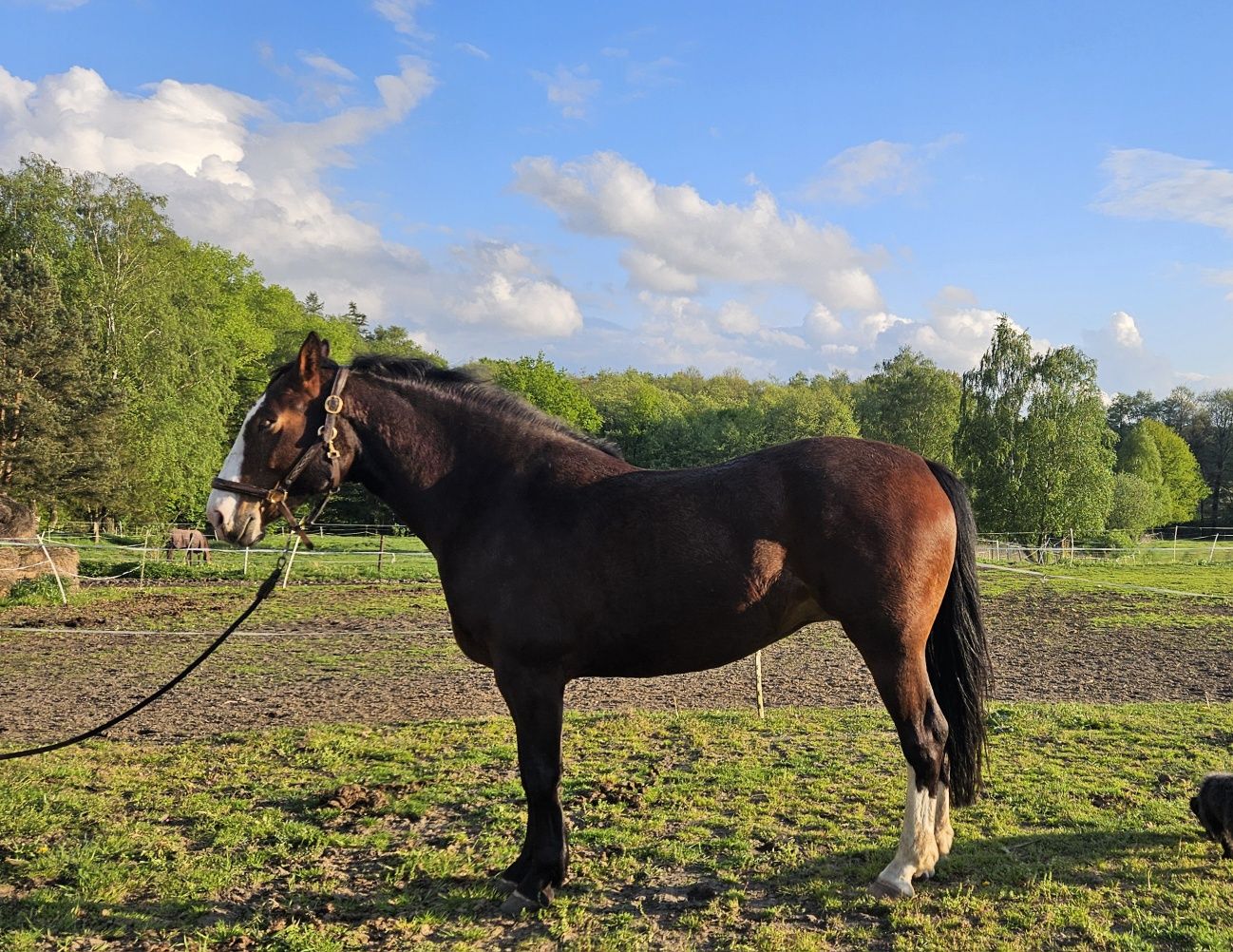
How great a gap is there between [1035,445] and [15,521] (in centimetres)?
3311

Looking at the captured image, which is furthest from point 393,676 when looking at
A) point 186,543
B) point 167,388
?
point 167,388

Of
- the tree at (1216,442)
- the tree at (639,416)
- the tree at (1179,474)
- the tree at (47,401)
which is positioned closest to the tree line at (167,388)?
the tree at (47,401)

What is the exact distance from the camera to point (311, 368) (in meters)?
3.62

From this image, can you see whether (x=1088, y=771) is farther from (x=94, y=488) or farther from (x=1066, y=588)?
(x=94, y=488)

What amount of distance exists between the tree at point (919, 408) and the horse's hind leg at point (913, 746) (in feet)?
152

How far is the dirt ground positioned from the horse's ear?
4.15 meters

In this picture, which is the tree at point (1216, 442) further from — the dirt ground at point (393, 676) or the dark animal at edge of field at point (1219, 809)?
the dark animal at edge of field at point (1219, 809)

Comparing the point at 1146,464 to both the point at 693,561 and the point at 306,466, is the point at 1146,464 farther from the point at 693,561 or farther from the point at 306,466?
the point at 306,466

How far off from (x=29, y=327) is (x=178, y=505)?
10.1m

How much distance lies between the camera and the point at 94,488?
24.6 m

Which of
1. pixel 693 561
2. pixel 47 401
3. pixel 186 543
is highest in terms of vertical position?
pixel 47 401

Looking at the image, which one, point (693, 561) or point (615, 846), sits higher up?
point (693, 561)

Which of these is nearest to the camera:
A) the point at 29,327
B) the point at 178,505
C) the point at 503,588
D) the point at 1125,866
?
the point at 503,588

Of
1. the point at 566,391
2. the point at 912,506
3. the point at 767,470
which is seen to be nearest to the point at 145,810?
the point at 767,470
